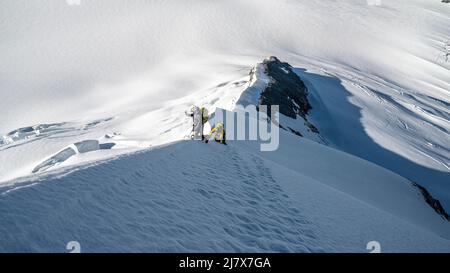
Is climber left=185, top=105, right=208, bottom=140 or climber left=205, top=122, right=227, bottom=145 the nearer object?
climber left=185, top=105, right=208, bottom=140

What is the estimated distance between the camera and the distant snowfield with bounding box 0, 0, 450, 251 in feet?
67.7

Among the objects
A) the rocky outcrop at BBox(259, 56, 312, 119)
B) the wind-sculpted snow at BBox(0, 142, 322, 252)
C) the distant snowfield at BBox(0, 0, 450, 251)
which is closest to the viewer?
the wind-sculpted snow at BBox(0, 142, 322, 252)

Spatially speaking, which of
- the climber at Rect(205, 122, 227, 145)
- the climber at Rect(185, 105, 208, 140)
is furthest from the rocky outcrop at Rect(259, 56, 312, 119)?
the climber at Rect(185, 105, 208, 140)

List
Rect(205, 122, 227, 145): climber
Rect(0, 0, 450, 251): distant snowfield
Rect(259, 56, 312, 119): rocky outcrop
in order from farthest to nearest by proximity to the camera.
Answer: Rect(0, 0, 450, 251): distant snowfield, Rect(259, 56, 312, 119): rocky outcrop, Rect(205, 122, 227, 145): climber

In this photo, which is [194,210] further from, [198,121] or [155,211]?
[198,121]

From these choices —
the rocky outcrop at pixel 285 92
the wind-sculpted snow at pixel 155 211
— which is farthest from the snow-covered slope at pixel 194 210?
the rocky outcrop at pixel 285 92

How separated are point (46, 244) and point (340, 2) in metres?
72.7

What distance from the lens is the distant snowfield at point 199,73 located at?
20625 mm

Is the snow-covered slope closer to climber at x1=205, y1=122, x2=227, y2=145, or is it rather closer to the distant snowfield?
climber at x1=205, y1=122, x2=227, y2=145

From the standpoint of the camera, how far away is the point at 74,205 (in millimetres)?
4805

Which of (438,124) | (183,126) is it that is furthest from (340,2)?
(183,126)

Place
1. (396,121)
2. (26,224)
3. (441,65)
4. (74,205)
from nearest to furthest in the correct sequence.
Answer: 1. (26,224)
2. (74,205)
3. (396,121)
4. (441,65)

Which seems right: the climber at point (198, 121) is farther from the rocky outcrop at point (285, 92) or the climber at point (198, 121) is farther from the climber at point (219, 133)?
the rocky outcrop at point (285, 92)
